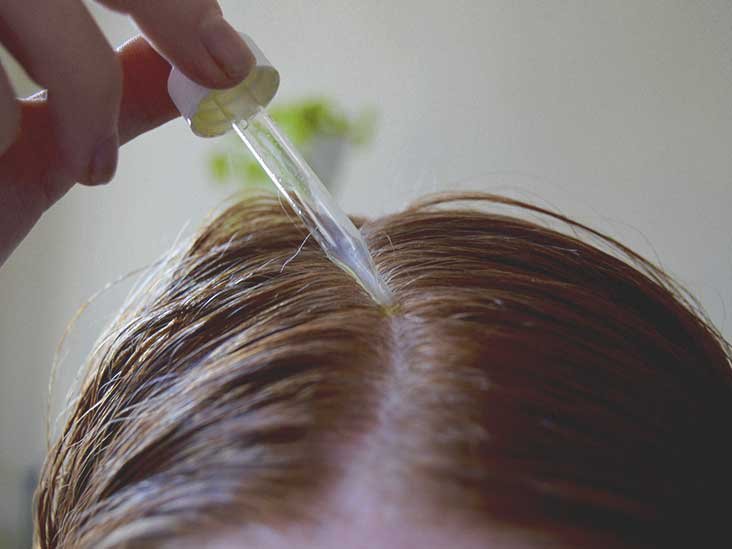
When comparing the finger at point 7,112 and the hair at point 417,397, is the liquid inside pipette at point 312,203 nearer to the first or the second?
the hair at point 417,397

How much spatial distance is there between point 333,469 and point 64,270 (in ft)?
5.81

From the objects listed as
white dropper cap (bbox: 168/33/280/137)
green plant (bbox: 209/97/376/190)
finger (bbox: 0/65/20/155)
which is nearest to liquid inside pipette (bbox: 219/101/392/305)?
white dropper cap (bbox: 168/33/280/137)

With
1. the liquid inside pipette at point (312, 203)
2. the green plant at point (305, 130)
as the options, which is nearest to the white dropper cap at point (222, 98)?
the liquid inside pipette at point (312, 203)

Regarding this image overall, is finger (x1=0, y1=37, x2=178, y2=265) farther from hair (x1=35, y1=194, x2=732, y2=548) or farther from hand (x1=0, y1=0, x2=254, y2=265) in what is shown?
hair (x1=35, y1=194, x2=732, y2=548)

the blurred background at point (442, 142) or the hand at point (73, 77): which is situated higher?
the blurred background at point (442, 142)

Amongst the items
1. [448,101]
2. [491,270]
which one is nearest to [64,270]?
[448,101]

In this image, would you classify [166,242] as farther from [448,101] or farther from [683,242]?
[683,242]

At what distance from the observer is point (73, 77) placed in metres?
0.44

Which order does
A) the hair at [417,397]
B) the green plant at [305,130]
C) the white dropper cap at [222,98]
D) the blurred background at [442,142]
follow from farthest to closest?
the green plant at [305,130], the blurred background at [442,142], the white dropper cap at [222,98], the hair at [417,397]

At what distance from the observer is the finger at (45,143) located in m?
0.54

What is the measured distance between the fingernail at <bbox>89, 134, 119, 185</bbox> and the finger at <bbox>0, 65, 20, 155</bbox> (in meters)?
0.05

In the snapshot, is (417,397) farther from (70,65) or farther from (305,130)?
(305,130)

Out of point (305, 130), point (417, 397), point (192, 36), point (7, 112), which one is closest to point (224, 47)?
point (192, 36)

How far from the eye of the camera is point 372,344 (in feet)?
1.51
